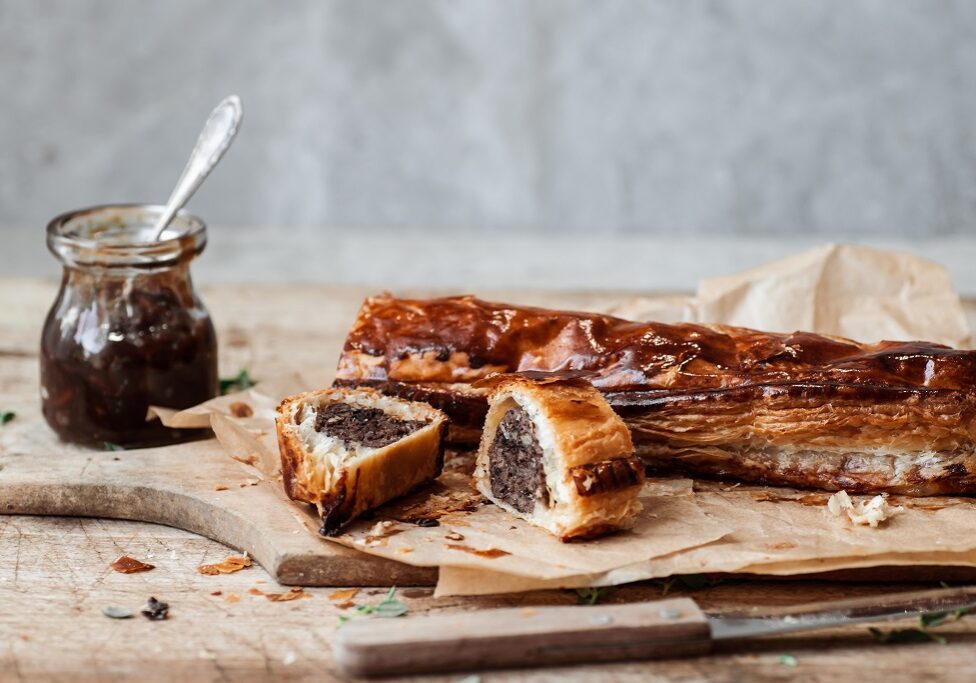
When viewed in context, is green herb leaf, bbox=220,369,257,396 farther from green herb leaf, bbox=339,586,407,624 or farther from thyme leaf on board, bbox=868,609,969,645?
thyme leaf on board, bbox=868,609,969,645

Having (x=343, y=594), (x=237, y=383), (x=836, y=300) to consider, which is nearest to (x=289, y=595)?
(x=343, y=594)

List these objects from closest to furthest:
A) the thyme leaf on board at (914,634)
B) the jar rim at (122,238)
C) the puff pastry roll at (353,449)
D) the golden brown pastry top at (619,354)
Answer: the thyme leaf on board at (914,634)
the puff pastry roll at (353,449)
the golden brown pastry top at (619,354)
the jar rim at (122,238)

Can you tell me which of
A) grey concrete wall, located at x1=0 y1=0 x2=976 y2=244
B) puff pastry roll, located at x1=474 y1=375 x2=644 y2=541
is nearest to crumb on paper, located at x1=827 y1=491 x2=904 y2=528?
puff pastry roll, located at x1=474 y1=375 x2=644 y2=541

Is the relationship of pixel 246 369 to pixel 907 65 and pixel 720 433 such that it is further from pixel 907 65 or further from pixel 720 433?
pixel 907 65

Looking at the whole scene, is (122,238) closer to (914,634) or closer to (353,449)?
(353,449)

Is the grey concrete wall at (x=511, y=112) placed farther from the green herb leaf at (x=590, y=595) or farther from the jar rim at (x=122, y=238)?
the green herb leaf at (x=590, y=595)

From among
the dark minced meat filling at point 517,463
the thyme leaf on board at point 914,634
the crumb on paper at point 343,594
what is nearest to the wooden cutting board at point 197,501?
the crumb on paper at point 343,594
